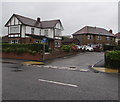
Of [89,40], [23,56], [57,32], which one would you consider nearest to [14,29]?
[57,32]

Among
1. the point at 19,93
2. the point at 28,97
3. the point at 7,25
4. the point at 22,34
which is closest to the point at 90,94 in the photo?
the point at 28,97

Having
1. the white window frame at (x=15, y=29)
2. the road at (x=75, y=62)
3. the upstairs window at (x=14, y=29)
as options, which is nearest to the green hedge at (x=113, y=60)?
the road at (x=75, y=62)

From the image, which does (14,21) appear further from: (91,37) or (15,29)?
(91,37)

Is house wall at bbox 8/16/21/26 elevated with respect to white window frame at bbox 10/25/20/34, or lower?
elevated

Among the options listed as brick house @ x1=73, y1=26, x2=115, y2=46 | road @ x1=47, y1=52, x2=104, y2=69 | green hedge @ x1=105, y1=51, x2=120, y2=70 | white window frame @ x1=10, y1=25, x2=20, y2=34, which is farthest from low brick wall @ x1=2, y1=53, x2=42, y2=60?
brick house @ x1=73, y1=26, x2=115, y2=46

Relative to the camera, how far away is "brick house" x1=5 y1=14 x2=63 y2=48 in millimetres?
30219

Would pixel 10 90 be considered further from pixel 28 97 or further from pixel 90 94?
pixel 90 94

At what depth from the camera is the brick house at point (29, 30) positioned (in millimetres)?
30219

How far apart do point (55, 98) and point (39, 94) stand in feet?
2.35

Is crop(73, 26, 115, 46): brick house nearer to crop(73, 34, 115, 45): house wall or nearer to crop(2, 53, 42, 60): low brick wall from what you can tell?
crop(73, 34, 115, 45): house wall

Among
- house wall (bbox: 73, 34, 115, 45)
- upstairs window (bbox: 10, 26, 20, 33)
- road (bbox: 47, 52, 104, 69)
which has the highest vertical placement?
upstairs window (bbox: 10, 26, 20, 33)

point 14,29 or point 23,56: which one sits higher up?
point 14,29

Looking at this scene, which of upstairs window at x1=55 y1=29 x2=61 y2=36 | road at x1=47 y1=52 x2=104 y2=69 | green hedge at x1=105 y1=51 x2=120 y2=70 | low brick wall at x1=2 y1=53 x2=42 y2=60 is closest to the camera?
green hedge at x1=105 y1=51 x2=120 y2=70

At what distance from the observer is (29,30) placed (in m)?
31.5
